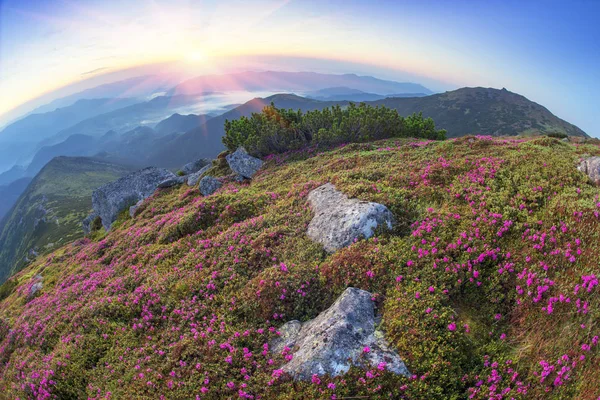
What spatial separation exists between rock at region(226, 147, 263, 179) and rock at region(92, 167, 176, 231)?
570 inches

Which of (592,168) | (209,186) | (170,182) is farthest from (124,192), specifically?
(592,168)

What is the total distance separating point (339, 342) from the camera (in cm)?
761

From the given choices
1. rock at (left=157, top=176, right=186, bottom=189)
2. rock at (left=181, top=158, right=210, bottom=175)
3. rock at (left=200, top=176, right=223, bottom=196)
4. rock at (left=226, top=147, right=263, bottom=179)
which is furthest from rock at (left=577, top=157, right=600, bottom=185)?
rock at (left=181, top=158, right=210, bottom=175)

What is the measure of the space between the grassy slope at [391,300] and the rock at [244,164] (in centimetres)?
1555

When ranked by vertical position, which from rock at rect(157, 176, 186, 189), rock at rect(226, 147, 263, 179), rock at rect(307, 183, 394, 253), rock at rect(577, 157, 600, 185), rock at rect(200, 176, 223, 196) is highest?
rock at rect(577, 157, 600, 185)

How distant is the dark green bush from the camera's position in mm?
32875

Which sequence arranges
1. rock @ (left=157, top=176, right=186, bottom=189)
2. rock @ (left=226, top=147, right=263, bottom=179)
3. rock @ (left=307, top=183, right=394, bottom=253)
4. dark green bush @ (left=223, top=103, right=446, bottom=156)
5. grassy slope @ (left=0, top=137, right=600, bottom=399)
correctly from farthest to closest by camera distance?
rock @ (left=157, top=176, right=186, bottom=189)
dark green bush @ (left=223, top=103, right=446, bottom=156)
rock @ (left=226, top=147, right=263, bottom=179)
rock @ (left=307, top=183, right=394, bottom=253)
grassy slope @ (left=0, top=137, right=600, bottom=399)

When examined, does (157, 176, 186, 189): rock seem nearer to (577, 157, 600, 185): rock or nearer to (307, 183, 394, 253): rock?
(307, 183, 394, 253): rock

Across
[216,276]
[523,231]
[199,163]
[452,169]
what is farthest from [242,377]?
[199,163]

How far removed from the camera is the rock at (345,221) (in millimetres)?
11484

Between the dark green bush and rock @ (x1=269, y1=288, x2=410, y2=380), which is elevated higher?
the dark green bush

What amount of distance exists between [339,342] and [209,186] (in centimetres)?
2452

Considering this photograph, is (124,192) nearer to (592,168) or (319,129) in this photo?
(319,129)

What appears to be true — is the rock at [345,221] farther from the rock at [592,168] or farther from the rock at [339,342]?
the rock at [592,168]
